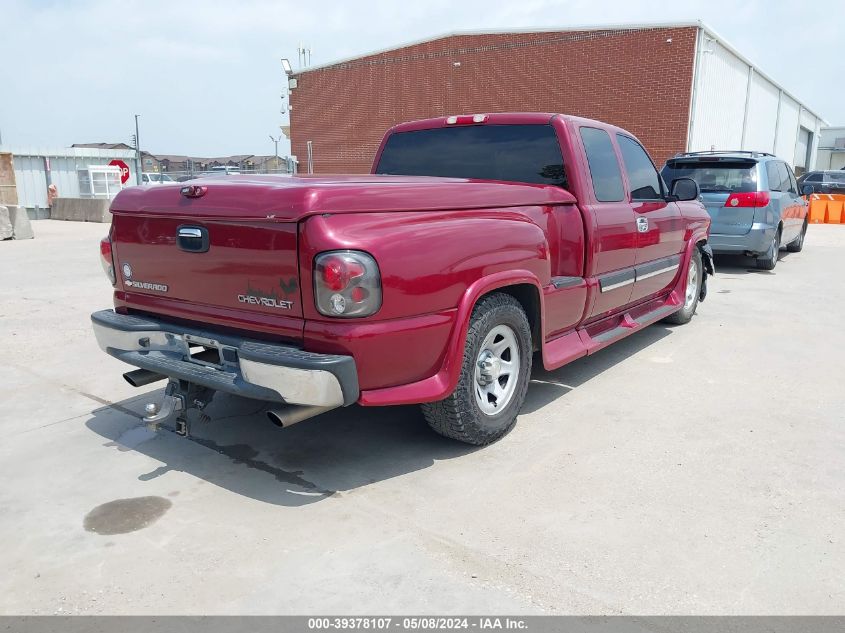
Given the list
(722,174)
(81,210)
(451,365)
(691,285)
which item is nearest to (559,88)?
(722,174)

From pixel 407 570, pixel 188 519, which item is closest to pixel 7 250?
pixel 188 519

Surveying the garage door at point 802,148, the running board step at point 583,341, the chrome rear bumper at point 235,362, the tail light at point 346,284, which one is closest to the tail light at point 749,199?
the running board step at point 583,341

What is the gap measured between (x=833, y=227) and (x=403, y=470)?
68.0 feet

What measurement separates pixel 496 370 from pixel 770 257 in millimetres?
8574

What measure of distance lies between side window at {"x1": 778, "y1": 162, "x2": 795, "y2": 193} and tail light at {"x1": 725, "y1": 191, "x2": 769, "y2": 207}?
51.3 inches

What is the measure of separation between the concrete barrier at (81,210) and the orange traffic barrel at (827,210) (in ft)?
74.4

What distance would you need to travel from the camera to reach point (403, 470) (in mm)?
3654

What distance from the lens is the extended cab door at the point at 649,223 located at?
5332mm

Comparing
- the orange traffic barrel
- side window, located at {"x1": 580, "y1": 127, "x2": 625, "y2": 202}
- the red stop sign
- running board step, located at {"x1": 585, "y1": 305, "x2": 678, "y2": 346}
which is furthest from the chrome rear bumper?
the red stop sign

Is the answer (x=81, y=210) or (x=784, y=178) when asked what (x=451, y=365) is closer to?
(x=784, y=178)

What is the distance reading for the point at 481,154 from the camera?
4.86 m

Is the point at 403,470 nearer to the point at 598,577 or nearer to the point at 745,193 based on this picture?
the point at 598,577

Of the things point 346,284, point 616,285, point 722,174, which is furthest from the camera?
point 722,174

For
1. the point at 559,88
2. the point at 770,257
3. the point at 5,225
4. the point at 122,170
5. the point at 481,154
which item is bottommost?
the point at 770,257
